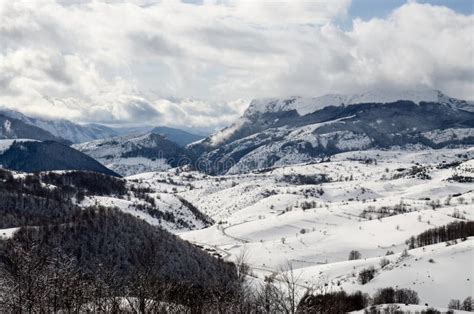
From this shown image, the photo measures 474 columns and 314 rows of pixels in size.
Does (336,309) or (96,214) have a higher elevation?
(96,214)

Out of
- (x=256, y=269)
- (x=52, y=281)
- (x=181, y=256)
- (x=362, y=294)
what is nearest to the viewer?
(x=52, y=281)

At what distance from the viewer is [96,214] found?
166 m

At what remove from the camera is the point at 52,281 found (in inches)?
2076

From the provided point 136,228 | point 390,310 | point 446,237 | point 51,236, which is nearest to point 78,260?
point 51,236

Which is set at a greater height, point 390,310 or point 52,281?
point 52,281

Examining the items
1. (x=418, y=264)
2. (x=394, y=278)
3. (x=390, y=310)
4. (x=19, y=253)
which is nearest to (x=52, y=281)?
(x=19, y=253)

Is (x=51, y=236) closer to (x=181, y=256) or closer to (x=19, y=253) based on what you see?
(x=181, y=256)

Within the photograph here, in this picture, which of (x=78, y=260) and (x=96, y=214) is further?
(x=96, y=214)

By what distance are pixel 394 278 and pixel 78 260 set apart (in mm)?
84900

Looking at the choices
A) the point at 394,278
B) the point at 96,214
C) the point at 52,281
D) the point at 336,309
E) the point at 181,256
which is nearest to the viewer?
the point at 52,281

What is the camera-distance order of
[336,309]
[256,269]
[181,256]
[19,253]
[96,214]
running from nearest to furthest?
[19,253] → [336,309] → [181,256] → [96,214] → [256,269]

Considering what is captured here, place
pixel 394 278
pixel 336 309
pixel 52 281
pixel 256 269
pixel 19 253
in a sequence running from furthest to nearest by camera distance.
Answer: pixel 256 269, pixel 394 278, pixel 336 309, pixel 52 281, pixel 19 253

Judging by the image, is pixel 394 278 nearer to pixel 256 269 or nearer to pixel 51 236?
pixel 256 269

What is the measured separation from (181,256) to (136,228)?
17.3 m
